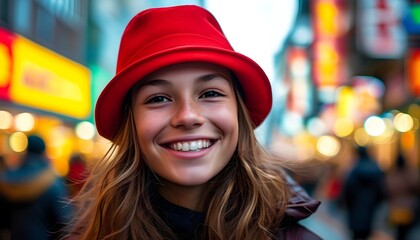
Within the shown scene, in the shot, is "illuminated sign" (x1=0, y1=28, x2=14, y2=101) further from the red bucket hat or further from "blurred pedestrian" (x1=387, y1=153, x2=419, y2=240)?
"blurred pedestrian" (x1=387, y1=153, x2=419, y2=240)

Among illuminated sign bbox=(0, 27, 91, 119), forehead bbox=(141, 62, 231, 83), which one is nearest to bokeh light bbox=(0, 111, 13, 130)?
illuminated sign bbox=(0, 27, 91, 119)

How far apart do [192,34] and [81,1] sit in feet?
26.2

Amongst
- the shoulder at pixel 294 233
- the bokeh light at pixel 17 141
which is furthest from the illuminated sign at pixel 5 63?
the bokeh light at pixel 17 141

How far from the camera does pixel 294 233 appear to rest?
190 cm

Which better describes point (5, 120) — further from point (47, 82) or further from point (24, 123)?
point (47, 82)

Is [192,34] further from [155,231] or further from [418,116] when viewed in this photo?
[418,116]

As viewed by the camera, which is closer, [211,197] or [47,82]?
[211,197]

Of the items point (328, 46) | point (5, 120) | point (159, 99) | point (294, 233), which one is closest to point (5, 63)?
point (159, 99)

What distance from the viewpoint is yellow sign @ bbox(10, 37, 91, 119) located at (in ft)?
17.0

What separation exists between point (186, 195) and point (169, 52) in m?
0.53

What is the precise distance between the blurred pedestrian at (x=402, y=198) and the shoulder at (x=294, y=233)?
6.19 meters

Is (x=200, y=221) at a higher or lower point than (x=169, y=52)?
lower

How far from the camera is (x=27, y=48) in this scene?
539 cm

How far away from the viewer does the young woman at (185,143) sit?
6.03ft
